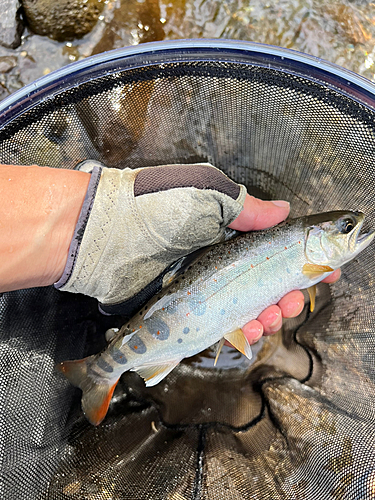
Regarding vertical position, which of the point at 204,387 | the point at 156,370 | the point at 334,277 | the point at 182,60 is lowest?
the point at 204,387

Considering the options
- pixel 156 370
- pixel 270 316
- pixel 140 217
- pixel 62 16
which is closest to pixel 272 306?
pixel 270 316

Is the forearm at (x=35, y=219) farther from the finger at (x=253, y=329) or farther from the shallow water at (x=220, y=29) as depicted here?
the shallow water at (x=220, y=29)

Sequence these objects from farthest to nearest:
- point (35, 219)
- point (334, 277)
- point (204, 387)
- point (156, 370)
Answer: point (204, 387), point (334, 277), point (156, 370), point (35, 219)

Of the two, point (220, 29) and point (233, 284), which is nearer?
point (233, 284)

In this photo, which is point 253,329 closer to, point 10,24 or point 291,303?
point 291,303

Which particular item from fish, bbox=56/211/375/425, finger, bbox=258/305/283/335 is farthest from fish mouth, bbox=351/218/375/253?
finger, bbox=258/305/283/335

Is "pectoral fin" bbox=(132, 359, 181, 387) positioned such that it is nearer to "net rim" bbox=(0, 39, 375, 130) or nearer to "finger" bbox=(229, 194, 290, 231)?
"finger" bbox=(229, 194, 290, 231)
